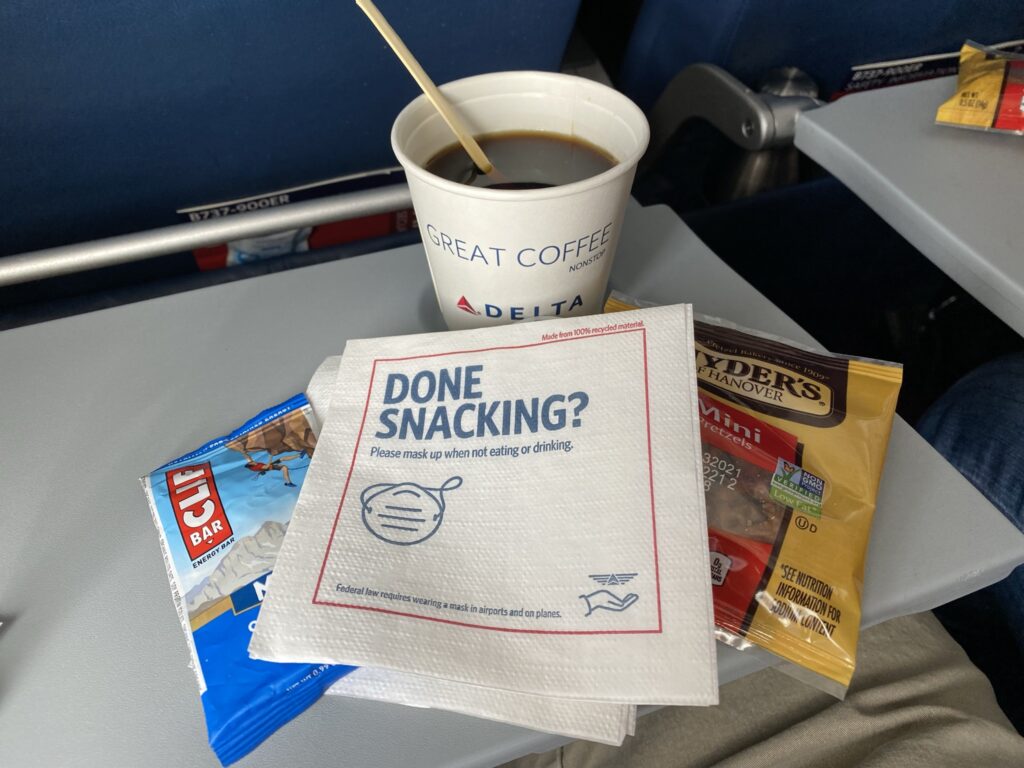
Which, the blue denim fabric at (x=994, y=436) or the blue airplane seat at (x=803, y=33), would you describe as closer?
the blue denim fabric at (x=994, y=436)

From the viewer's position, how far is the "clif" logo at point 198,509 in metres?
0.34

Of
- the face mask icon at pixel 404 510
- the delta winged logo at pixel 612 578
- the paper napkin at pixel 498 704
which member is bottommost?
the paper napkin at pixel 498 704

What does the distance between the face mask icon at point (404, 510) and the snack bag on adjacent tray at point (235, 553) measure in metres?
0.06

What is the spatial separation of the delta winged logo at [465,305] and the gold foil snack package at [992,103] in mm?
455

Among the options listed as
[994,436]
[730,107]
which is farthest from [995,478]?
[730,107]

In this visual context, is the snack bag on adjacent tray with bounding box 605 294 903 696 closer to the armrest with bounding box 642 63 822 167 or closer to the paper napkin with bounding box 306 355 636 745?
the paper napkin with bounding box 306 355 636 745

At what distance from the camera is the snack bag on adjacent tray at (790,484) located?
0.30m

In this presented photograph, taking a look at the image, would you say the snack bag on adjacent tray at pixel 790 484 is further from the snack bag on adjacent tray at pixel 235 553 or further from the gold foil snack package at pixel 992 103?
the gold foil snack package at pixel 992 103

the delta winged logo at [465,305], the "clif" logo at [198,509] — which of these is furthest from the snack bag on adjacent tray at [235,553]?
the delta winged logo at [465,305]

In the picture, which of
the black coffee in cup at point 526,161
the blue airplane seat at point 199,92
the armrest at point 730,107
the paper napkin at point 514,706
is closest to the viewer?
the paper napkin at point 514,706

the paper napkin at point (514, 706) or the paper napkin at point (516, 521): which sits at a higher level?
the paper napkin at point (516, 521)

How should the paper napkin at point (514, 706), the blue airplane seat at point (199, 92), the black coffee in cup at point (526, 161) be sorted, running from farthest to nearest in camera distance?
the blue airplane seat at point (199, 92)
the black coffee in cup at point (526, 161)
the paper napkin at point (514, 706)

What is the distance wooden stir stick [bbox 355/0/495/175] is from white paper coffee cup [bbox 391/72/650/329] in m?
0.01

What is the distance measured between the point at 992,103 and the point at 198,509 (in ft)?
2.22
